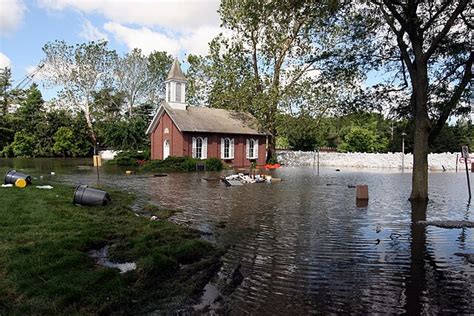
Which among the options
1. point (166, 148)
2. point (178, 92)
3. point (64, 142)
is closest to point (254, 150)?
point (166, 148)

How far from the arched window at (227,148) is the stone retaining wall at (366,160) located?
27.7ft

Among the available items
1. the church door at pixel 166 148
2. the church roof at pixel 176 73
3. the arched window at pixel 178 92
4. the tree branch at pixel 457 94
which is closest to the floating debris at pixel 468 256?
the tree branch at pixel 457 94

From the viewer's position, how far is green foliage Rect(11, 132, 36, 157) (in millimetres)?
57281

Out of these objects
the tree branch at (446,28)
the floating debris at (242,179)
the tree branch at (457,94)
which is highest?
the tree branch at (446,28)

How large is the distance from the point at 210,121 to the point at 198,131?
2.80m

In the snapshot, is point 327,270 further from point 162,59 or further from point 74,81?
point 162,59

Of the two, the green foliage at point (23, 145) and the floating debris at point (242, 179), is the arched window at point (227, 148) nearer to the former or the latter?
the floating debris at point (242, 179)

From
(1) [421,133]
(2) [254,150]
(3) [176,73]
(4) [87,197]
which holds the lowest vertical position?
(4) [87,197]

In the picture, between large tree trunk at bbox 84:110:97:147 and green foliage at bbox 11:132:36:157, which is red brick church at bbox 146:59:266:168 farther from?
green foliage at bbox 11:132:36:157

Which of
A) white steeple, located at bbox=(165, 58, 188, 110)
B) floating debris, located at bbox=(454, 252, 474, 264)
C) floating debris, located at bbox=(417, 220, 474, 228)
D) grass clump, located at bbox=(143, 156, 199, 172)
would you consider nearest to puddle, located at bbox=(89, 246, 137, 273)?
floating debris, located at bbox=(454, 252, 474, 264)

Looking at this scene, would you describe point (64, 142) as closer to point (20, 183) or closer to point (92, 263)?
point (20, 183)

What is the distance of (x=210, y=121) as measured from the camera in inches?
1548

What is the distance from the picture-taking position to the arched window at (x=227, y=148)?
40.0 meters

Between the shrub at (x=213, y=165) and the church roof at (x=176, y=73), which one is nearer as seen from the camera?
the shrub at (x=213, y=165)
